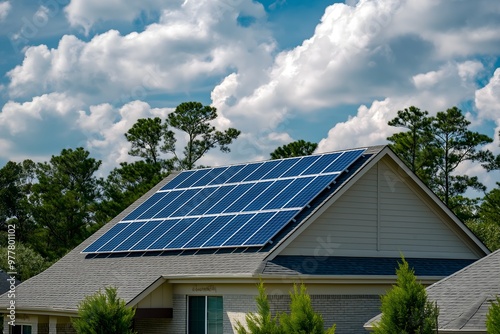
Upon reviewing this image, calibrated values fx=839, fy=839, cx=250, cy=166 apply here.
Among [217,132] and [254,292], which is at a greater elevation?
[217,132]

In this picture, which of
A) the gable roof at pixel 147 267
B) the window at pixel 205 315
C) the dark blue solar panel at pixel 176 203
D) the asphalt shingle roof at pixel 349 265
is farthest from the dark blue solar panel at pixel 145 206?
the asphalt shingle roof at pixel 349 265

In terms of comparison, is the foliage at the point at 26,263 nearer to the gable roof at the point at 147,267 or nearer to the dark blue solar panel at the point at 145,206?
the dark blue solar panel at the point at 145,206

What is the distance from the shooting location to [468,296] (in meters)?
19.9

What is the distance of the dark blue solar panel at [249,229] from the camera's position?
25.5 metres

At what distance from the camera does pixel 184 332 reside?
25.7 metres

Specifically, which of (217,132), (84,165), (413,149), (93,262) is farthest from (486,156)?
(93,262)

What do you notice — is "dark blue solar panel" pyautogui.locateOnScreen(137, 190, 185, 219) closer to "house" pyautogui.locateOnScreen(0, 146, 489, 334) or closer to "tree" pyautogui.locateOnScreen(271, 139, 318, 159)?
"house" pyautogui.locateOnScreen(0, 146, 489, 334)

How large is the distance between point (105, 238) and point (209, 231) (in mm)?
6645

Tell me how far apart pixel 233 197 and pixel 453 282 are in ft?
32.4

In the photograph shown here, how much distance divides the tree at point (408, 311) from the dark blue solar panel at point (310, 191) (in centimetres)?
709

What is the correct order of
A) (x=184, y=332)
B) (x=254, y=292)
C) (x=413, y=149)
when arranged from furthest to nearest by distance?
1. (x=413, y=149)
2. (x=184, y=332)
3. (x=254, y=292)

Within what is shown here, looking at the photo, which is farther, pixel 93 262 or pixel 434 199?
pixel 93 262

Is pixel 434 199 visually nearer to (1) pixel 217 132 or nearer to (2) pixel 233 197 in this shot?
(2) pixel 233 197

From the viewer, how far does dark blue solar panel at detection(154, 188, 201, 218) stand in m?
31.2
